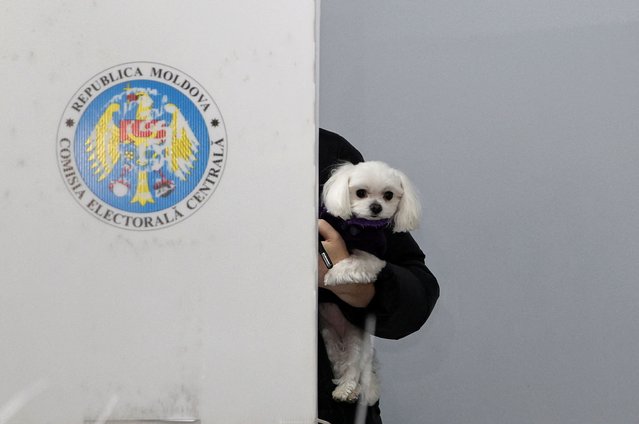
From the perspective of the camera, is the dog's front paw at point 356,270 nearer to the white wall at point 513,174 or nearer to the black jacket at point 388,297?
the black jacket at point 388,297

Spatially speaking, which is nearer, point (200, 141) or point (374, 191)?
point (200, 141)

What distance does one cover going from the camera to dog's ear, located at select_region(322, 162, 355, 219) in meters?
1.07

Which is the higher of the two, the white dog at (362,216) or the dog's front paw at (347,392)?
the white dog at (362,216)

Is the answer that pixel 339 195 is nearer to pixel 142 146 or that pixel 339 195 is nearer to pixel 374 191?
pixel 374 191

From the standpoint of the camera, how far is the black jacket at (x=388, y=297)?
37.8 inches

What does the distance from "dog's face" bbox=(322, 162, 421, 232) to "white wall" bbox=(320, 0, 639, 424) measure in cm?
47

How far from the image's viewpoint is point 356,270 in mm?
1005

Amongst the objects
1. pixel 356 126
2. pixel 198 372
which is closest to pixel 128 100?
pixel 198 372

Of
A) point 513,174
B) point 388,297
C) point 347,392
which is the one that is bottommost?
point 347,392

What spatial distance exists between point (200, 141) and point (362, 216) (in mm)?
556

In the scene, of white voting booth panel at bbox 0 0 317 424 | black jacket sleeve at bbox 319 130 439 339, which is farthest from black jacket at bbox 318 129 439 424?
white voting booth panel at bbox 0 0 317 424

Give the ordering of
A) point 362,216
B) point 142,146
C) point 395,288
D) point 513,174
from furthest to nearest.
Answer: point 513,174 < point 362,216 < point 395,288 < point 142,146

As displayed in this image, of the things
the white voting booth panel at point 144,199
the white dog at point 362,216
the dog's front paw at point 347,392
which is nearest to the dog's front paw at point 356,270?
the white dog at point 362,216

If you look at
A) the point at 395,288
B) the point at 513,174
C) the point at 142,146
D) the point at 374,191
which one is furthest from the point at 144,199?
the point at 513,174
